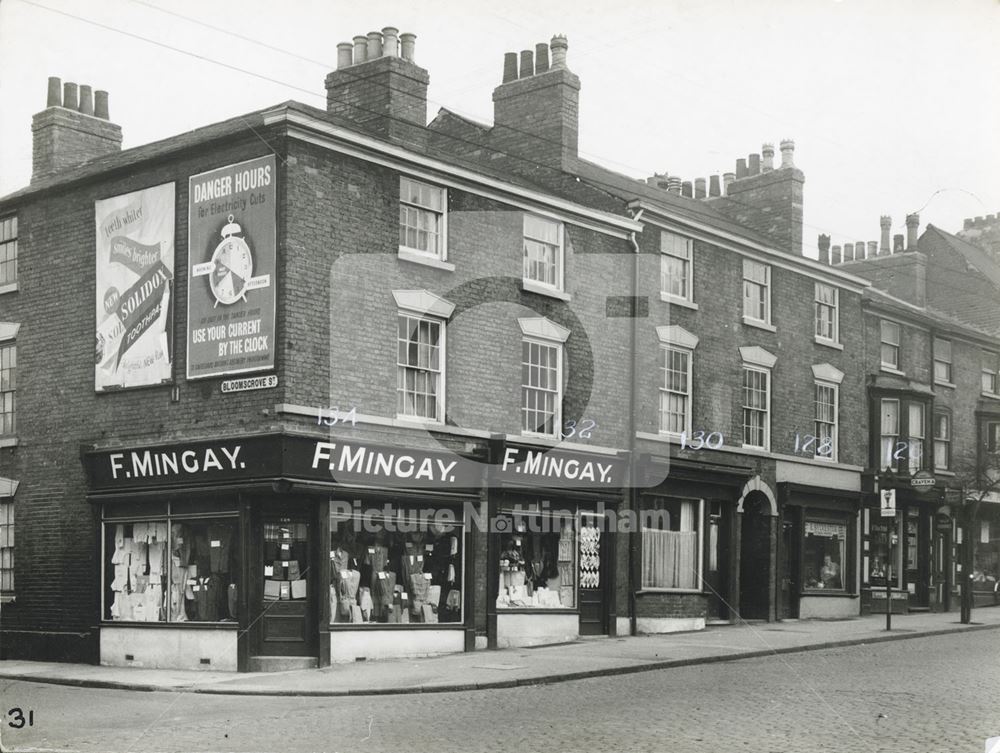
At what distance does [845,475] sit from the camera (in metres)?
29.1

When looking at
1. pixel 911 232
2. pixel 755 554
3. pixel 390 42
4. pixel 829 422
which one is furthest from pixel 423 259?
pixel 911 232

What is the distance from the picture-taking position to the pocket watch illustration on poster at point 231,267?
18234mm

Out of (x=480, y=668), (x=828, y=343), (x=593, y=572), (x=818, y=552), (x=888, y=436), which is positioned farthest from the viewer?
(x=888, y=436)

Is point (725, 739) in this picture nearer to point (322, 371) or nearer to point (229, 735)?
point (229, 735)

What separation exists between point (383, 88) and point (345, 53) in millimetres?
1341

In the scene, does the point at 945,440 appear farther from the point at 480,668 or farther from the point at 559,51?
the point at 480,668

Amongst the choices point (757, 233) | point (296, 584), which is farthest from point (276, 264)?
point (757, 233)

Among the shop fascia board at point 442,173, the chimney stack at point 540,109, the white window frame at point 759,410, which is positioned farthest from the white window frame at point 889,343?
the chimney stack at point 540,109

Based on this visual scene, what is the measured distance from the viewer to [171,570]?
18781 millimetres

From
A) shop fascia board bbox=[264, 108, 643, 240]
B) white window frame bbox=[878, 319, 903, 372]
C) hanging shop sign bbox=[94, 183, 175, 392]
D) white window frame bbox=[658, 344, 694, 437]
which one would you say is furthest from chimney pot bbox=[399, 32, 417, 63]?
white window frame bbox=[878, 319, 903, 372]

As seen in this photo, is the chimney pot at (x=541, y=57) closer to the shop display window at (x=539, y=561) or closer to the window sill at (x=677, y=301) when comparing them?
the window sill at (x=677, y=301)

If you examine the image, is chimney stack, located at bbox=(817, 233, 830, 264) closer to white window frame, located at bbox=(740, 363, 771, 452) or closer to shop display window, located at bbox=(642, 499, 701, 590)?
white window frame, located at bbox=(740, 363, 771, 452)

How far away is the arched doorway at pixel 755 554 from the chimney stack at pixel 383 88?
36.2ft

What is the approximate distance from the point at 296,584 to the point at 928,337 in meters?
20.4
